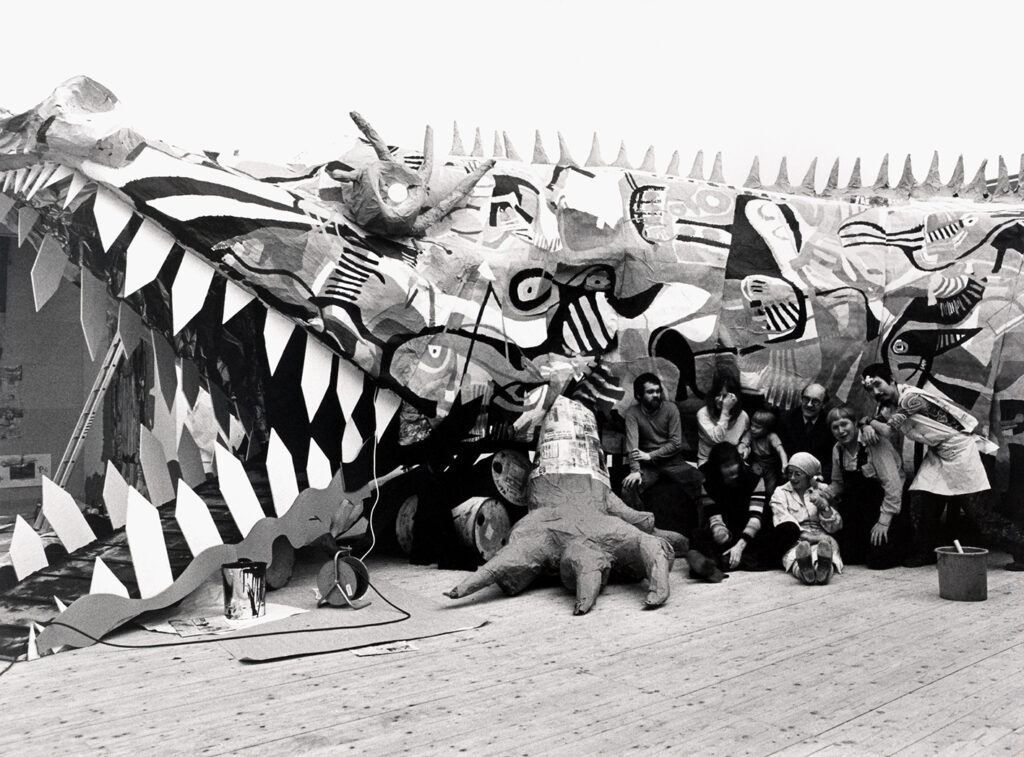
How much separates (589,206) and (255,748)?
3.47 m

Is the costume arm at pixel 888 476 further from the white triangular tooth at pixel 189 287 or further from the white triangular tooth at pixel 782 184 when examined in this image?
the white triangular tooth at pixel 189 287

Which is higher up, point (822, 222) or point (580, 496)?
point (822, 222)

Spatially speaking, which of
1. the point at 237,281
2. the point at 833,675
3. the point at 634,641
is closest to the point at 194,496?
the point at 237,281

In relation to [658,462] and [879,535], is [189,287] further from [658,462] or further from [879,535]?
[879,535]

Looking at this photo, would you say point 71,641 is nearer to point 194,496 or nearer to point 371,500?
point 194,496

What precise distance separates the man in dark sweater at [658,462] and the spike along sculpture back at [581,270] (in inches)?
5.2

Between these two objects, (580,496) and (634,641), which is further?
(580,496)

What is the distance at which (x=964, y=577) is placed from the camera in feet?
14.1

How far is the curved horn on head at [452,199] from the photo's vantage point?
480cm

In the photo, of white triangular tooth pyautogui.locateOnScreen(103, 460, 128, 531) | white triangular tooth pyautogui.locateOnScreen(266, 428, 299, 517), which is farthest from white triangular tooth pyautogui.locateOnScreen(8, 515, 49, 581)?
white triangular tooth pyautogui.locateOnScreen(266, 428, 299, 517)

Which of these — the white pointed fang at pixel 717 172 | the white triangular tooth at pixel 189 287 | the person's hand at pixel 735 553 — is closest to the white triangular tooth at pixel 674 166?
the white pointed fang at pixel 717 172

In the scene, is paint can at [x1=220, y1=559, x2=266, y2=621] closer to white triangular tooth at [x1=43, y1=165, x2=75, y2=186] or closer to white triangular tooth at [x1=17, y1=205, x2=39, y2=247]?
white triangular tooth at [x1=43, y1=165, x2=75, y2=186]

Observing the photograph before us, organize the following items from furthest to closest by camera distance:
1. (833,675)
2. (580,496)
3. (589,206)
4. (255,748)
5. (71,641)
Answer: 1. (589,206)
2. (580,496)
3. (71,641)
4. (833,675)
5. (255,748)

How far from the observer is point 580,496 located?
4.68 metres
